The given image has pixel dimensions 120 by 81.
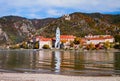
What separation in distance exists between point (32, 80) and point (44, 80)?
1.40 m

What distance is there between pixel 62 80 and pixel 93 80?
349 cm

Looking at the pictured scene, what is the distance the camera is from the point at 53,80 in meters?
30.5

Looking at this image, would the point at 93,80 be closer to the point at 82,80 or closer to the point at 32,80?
the point at 82,80

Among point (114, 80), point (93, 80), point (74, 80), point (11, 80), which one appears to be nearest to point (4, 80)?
point (11, 80)

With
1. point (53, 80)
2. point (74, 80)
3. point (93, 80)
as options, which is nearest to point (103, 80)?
point (93, 80)

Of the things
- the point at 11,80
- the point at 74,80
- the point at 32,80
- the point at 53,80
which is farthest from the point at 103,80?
the point at 11,80

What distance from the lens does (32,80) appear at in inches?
1206

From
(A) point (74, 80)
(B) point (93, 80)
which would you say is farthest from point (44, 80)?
(B) point (93, 80)

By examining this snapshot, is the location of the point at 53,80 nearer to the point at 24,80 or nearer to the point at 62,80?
the point at 62,80

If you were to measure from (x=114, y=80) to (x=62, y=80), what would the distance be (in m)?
5.86

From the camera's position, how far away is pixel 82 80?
1241 inches

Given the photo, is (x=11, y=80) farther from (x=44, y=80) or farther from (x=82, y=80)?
(x=82, y=80)

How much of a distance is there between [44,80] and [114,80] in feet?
25.8

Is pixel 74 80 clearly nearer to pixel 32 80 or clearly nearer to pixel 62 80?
pixel 62 80
